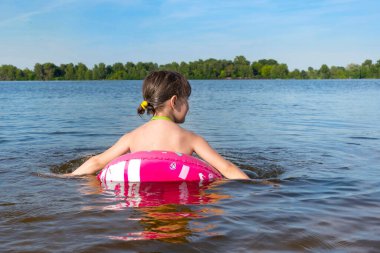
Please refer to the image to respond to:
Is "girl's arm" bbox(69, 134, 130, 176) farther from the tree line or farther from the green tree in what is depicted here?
the green tree

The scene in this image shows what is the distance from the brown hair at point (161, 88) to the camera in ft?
14.3

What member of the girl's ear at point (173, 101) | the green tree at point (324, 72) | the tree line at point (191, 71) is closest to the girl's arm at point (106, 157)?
the girl's ear at point (173, 101)

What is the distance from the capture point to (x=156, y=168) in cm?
430

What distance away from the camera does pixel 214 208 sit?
142 inches

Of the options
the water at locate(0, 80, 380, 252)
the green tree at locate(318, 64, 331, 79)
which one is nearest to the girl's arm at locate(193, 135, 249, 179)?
the water at locate(0, 80, 380, 252)

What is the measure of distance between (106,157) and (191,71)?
423 ft

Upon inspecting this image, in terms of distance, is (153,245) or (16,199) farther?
(16,199)

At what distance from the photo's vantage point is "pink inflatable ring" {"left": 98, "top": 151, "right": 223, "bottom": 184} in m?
4.27

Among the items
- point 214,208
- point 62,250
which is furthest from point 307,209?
point 62,250

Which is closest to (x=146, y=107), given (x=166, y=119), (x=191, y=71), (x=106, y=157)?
(x=166, y=119)

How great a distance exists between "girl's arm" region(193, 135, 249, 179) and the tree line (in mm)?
124510

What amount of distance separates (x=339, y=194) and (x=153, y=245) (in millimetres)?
2256

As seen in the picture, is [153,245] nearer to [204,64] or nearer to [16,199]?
[16,199]

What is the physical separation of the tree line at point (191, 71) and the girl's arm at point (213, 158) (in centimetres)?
12451
